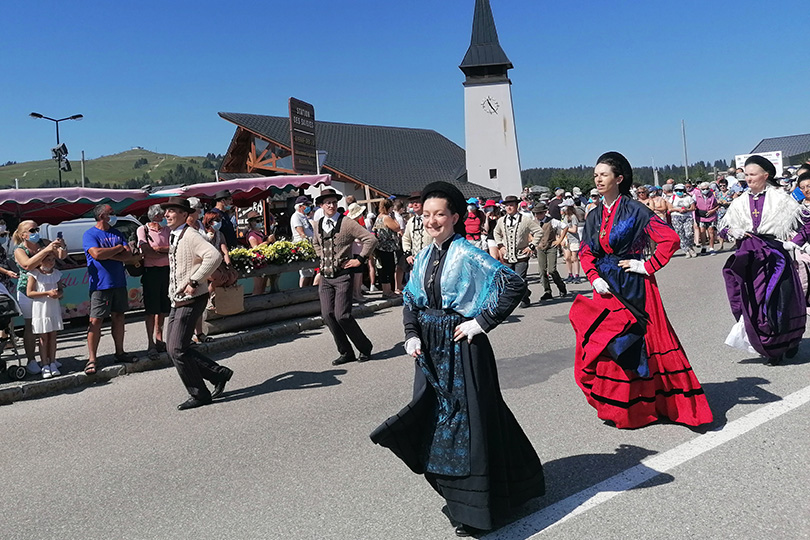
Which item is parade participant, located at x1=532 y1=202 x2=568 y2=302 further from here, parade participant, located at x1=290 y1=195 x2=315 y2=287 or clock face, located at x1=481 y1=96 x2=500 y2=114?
clock face, located at x1=481 y1=96 x2=500 y2=114

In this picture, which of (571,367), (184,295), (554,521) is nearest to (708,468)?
(554,521)

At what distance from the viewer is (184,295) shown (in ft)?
20.9

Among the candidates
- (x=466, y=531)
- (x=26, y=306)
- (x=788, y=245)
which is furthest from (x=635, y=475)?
(x=26, y=306)

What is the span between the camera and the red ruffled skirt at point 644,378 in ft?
16.0

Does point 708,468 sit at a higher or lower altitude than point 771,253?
lower

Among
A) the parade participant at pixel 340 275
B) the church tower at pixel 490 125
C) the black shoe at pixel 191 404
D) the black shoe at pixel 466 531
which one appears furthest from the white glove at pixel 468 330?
the church tower at pixel 490 125

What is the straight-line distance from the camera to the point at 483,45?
49094 millimetres

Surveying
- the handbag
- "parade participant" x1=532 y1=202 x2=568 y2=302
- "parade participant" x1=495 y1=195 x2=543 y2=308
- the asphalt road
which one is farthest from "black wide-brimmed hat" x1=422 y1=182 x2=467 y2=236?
"parade participant" x1=532 y1=202 x2=568 y2=302

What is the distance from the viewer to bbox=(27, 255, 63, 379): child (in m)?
7.63

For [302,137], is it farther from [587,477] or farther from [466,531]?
[466,531]

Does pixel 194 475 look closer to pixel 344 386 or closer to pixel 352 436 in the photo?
pixel 352 436

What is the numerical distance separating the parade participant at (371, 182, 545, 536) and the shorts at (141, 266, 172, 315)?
5.65m

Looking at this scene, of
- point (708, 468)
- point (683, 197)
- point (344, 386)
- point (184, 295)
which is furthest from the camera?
point (683, 197)

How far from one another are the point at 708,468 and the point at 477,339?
1745 millimetres
